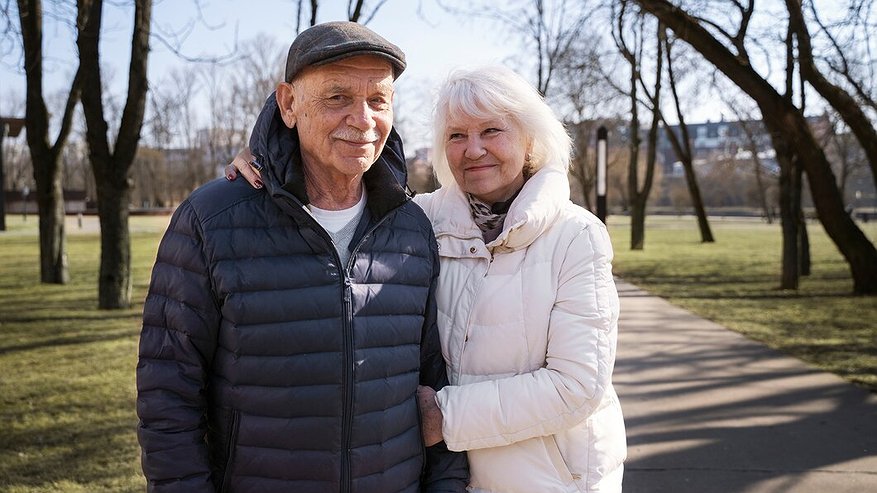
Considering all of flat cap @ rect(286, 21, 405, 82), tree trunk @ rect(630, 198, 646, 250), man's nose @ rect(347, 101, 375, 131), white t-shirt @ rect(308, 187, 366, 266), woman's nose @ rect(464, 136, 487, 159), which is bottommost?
tree trunk @ rect(630, 198, 646, 250)

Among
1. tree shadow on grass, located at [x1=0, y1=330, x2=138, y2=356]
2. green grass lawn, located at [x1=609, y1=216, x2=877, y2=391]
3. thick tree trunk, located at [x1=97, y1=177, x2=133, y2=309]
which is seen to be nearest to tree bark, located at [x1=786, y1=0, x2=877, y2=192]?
green grass lawn, located at [x1=609, y1=216, x2=877, y2=391]

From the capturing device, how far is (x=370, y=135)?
2.04 m

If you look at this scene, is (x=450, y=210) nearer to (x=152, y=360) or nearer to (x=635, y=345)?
(x=152, y=360)

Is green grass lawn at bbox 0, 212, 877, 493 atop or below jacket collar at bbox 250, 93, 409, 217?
below

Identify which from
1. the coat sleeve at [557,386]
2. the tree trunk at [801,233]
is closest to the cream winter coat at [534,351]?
the coat sleeve at [557,386]

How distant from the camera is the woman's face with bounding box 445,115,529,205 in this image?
7.73 ft

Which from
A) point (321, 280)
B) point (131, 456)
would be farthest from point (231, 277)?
point (131, 456)

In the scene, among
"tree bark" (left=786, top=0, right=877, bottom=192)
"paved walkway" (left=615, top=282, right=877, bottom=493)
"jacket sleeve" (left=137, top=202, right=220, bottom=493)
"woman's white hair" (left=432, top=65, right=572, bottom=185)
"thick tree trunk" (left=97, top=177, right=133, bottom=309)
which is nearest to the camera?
"jacket sleeve" (left=137, top=202, right=220, bottom=493)

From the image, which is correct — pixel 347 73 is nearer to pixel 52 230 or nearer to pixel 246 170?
pixel 246 170

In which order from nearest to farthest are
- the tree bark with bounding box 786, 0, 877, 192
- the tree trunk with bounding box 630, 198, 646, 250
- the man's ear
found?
the man's ear → the tree bark with bounding box 786, 0, 877, 192 → the tree trunk with bounding box 630, 198, 646, 250

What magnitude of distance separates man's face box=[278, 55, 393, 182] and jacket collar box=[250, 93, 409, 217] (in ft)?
0.16

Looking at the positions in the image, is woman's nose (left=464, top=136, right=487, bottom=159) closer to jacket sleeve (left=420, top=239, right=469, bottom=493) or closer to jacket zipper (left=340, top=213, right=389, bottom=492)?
jacket sleeve (left=420, top=239, right=469, bottom=493)

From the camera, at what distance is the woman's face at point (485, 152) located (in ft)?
7.73

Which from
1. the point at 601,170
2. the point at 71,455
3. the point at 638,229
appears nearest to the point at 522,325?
the point at 71,455
